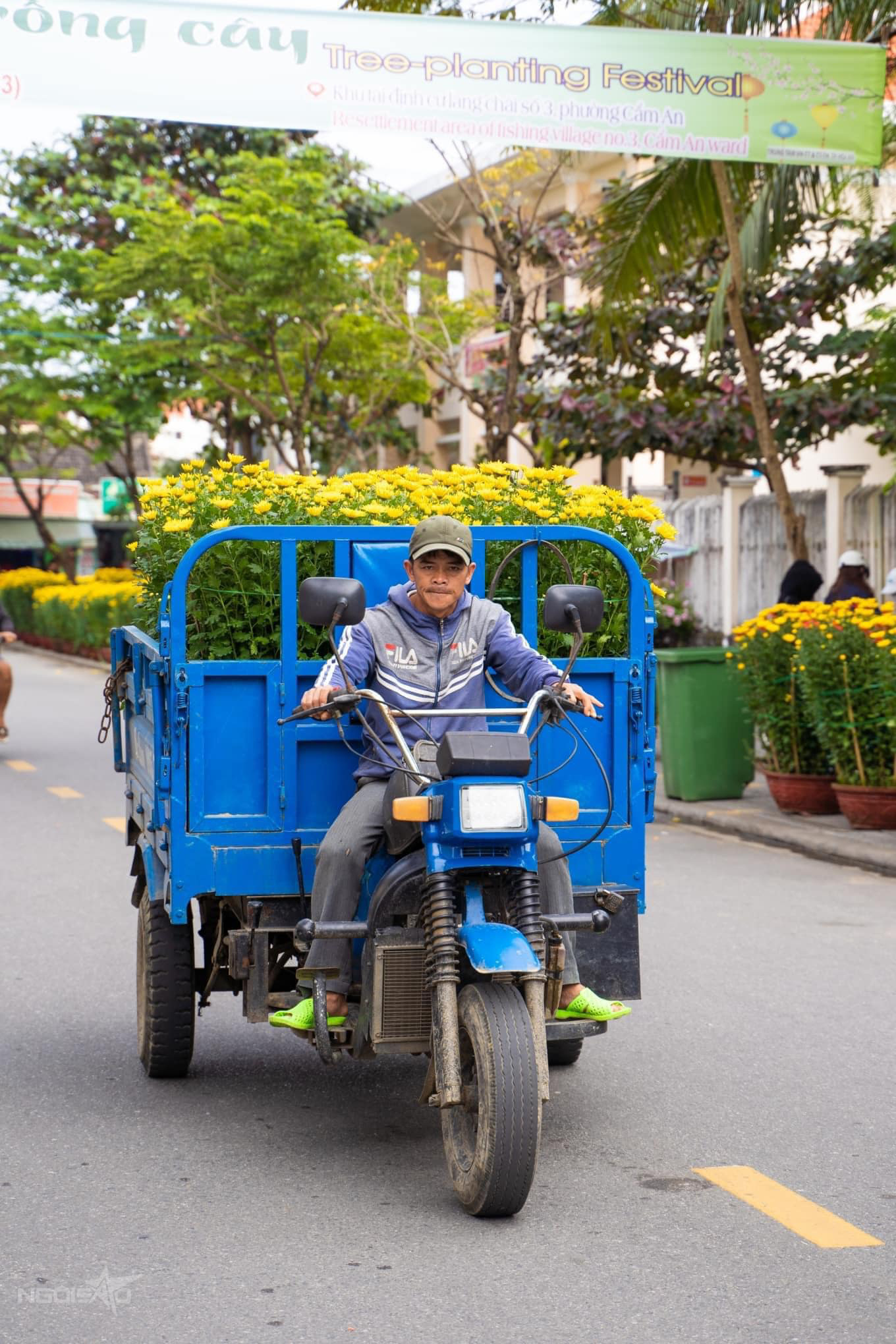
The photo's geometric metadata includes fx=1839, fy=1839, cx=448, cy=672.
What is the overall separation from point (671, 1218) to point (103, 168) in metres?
30.5

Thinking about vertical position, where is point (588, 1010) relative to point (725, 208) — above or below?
below

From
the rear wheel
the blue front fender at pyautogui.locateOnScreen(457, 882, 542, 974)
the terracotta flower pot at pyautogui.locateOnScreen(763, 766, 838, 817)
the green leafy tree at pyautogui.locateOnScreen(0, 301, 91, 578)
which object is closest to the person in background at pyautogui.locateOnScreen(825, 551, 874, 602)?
the terracotta flower pot at pyautogui.locateOnScreen(763, 766, 838, 817)

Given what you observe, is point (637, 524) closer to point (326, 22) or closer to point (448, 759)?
point (448, 759)

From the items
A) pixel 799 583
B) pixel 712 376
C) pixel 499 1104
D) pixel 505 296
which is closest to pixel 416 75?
pixel 499 1104

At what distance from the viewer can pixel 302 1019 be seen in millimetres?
5324

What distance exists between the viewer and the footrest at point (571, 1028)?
17.0 feet

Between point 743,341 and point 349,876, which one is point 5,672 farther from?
point 349,876

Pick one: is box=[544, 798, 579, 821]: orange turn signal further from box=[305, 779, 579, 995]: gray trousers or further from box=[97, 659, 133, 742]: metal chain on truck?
box=[97, 659, 133, 742]: metal chain on truck

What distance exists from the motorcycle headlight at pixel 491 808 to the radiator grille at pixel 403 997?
20.4 inches

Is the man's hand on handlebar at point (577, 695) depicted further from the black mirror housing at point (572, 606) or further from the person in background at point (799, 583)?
the person in background at point (799, 583)

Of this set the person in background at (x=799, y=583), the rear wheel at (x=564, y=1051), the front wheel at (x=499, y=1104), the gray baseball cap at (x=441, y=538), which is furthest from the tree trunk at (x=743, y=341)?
the front wheel at (x=499, y=1104)

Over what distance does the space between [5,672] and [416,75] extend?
805 centimetres
